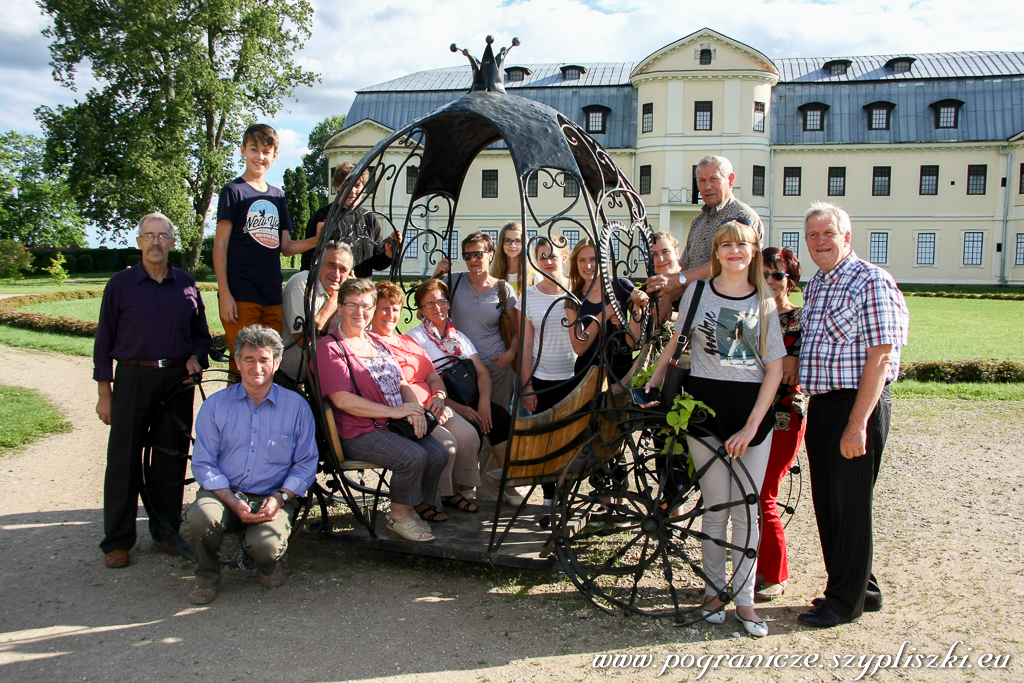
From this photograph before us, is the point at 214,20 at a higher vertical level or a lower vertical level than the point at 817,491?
higher

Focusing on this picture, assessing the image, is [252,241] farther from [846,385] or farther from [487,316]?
[846,385]

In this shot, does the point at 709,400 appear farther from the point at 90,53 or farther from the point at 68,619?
the point at 90,53

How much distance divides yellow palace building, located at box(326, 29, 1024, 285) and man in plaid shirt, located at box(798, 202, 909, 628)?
35.5 meters

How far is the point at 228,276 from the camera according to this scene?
209 inches

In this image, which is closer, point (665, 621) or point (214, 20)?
point (665, 621)

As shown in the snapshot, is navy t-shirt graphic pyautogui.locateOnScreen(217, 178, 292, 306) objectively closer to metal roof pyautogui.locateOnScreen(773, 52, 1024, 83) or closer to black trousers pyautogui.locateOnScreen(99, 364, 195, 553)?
black trousers pyautogui.locateOnScreen(99, 364, 195, 553)

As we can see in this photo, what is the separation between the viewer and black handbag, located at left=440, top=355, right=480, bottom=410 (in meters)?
5.45

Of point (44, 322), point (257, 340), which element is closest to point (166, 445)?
point (257, 340)

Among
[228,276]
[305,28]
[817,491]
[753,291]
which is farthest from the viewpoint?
[305,28]

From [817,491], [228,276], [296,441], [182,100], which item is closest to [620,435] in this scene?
[817,491]

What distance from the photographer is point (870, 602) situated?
427cm

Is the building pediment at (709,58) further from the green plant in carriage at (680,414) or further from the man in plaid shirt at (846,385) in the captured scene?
the green plant in carriage at (680,414)

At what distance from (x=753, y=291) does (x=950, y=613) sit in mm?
2134

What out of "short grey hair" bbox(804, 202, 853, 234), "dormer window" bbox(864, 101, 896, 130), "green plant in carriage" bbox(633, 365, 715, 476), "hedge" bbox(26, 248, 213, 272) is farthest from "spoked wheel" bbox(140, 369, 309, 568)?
"dormer window" bbox(864, 101, 896, 130)
